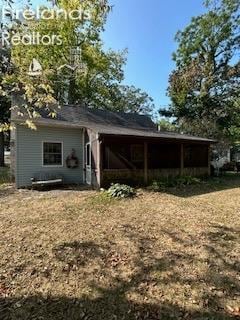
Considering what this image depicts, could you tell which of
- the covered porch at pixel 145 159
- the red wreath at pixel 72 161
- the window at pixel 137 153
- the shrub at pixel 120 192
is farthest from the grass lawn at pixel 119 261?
the window at pixel 137 153

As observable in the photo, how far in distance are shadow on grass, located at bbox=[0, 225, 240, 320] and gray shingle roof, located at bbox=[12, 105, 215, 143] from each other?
24.7 feet

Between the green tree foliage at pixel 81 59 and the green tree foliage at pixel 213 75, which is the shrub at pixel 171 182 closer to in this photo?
the green tree foliage at pixel 213 75

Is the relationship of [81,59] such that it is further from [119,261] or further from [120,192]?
[119,261]

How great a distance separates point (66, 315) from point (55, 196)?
7364 mm

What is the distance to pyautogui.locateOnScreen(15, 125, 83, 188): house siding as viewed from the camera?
13.4m

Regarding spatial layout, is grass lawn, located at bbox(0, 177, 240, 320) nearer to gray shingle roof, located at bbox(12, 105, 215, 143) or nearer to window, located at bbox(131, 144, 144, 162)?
gray shingle roof, located at bbox(12, 105, 215, 143)

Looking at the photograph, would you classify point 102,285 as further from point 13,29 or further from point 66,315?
point 13,29

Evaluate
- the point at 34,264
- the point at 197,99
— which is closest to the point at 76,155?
the point at 34,264

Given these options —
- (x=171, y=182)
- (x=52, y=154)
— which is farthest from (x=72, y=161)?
(x=171, y=182)

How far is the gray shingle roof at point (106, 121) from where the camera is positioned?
14.6m

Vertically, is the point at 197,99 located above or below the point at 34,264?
above

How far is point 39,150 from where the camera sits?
13.9m

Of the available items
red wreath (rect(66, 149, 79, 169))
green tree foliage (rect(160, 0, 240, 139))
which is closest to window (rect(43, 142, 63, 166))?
red wreath (rect(66, 149, 79, 169))

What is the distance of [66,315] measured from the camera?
13.0ft
